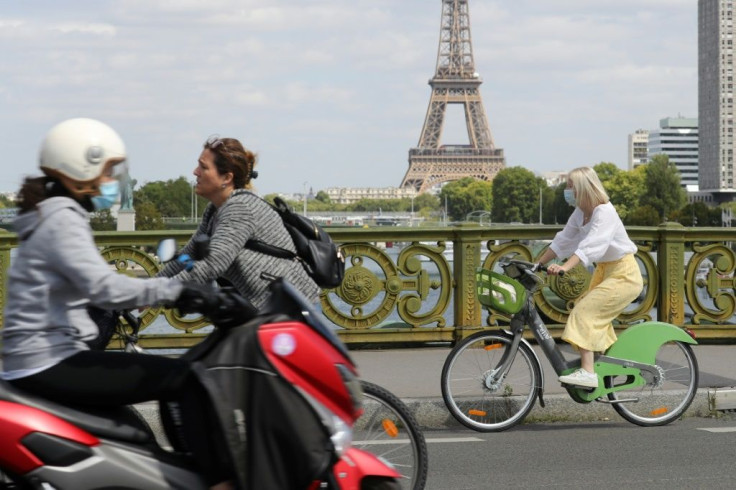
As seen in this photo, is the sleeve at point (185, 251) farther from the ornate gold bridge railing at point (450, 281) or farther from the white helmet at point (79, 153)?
the ornate gold bridge railing at point (450, 281)

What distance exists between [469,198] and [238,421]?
18806 cm

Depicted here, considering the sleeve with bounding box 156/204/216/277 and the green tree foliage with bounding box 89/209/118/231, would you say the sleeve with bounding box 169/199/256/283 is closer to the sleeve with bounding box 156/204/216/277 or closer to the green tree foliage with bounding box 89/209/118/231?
the sleeve with bounding box 156/204/216/277

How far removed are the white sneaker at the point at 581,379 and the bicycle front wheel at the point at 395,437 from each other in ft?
9.16

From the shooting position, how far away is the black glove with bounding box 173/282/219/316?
3.48 metres

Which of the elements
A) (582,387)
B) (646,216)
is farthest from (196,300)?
(646,216)


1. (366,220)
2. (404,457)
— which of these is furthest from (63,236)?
(366,220)

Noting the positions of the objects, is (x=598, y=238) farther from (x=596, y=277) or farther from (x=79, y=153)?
(x=79, y=153)

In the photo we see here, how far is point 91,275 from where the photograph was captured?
3445 mm

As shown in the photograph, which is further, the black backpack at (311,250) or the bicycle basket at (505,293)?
the bicycle basket at (505,293)

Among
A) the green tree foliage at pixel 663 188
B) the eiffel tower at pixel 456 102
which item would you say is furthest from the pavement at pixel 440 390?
the eiffel tower at pixel 456 102

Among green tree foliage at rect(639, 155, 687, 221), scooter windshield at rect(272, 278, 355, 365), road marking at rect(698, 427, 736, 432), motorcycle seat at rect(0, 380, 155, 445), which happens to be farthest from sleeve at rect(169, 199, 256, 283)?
green tree foliage at rect(639, 155, 687, 221)

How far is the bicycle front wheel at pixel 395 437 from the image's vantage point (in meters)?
4.50

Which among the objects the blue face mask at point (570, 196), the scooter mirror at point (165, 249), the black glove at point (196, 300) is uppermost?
the blue face mask at point (570, 196)

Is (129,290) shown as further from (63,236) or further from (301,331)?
(301,331)
